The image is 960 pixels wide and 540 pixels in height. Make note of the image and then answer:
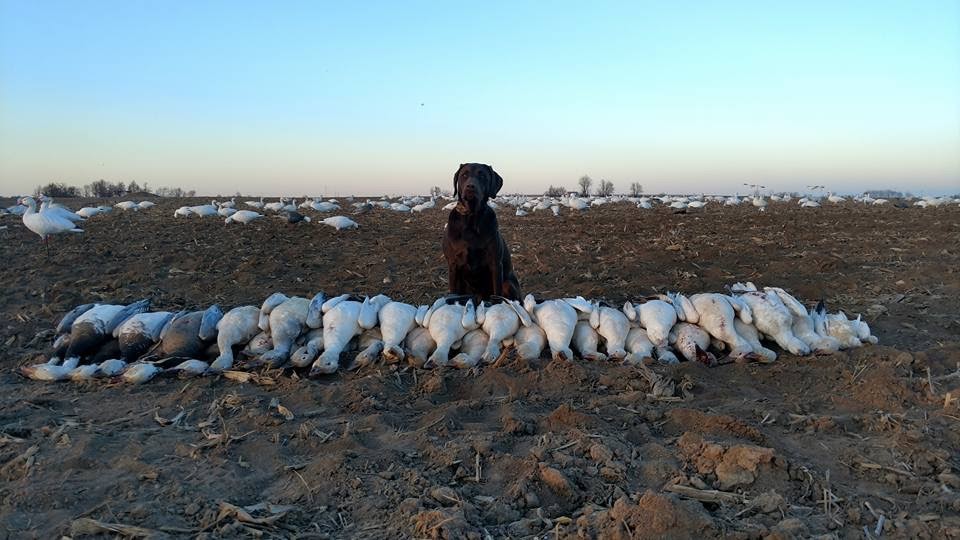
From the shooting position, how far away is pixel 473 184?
6164 mm

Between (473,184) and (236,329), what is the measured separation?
104 inches

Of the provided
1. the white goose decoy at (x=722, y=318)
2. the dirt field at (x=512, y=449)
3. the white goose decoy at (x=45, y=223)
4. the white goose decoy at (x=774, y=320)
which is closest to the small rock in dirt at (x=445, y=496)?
the dirt field at (x=512, y=449)

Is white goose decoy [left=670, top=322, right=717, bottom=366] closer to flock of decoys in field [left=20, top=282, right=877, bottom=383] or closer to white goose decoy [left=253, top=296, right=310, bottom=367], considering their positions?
flock of decoys in field [left=20, top=282, right=877, bottom=383]

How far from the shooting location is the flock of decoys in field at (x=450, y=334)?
507 cm

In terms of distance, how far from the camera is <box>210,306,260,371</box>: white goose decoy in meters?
5.29

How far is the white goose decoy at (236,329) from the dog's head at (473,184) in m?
2.31

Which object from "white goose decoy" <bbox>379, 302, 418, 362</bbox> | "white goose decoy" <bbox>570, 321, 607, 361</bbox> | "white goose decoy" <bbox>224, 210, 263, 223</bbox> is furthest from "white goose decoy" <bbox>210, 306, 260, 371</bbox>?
"white goose decoy" <bbox>224, 210, 263, 223</bbox>

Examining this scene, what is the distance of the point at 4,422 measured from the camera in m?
3.90

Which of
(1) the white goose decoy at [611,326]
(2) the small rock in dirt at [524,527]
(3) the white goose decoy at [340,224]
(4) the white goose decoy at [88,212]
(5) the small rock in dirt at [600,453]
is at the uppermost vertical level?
(4) the white goose decoy at [88,212]

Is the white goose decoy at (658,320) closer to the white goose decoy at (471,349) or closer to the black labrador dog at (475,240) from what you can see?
the white goose decoy at (471,349)

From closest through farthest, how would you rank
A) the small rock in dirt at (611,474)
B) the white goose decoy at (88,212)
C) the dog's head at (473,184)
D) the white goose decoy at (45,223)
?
the small rock in dirt at (611,474) < the dog's head at (473,184) < the white goose decoy at (45,223) < the white goose decoy at (88,212)

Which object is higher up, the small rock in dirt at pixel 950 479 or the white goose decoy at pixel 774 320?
the white goose decoy at pixel 774 320

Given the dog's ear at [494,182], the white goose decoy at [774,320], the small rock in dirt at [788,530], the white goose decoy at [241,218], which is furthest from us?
the white goose decoy at [241,218]

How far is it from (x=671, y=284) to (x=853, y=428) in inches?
198
